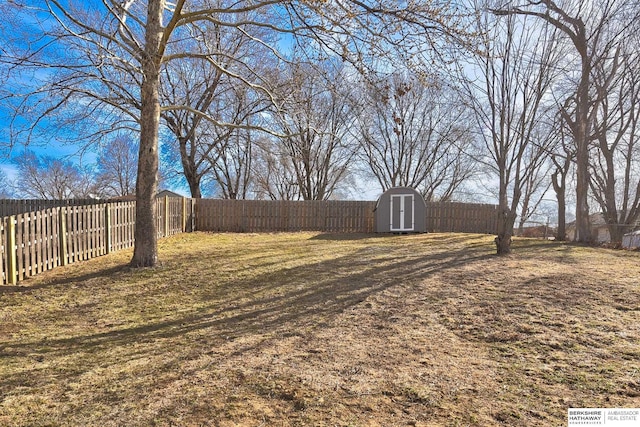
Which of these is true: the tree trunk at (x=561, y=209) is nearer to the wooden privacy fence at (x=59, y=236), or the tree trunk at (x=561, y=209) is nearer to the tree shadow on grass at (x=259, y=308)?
the tree shadow on grass at (x=259, y=308)

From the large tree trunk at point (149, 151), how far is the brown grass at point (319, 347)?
523 mm

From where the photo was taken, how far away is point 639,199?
1377cm

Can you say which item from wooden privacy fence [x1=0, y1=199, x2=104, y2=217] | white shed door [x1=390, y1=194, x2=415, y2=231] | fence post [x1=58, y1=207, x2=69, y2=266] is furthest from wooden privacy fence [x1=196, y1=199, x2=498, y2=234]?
fence post [x1=58, y1=207, x2=69, y2=266]

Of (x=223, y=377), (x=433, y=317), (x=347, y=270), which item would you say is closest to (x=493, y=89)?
(x=347, y=270)

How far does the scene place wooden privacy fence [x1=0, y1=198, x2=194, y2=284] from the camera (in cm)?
582

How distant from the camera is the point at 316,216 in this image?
726 inches

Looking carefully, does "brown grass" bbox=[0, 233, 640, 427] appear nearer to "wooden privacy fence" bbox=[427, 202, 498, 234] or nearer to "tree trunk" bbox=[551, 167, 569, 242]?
"tree trunk" bbox=[551, 167, 569, 242]

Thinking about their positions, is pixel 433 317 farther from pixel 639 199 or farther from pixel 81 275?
pixel 639 199

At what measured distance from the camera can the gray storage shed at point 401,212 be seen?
16125 mm

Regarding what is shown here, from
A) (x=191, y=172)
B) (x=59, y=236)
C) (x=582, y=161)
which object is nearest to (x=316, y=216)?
(x=191, y=172)

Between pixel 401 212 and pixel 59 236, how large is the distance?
12.8 meters

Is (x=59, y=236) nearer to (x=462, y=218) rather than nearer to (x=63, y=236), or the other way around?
(x=63, y=236)

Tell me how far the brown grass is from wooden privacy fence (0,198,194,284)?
47cm

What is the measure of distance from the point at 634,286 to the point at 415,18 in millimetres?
5127
